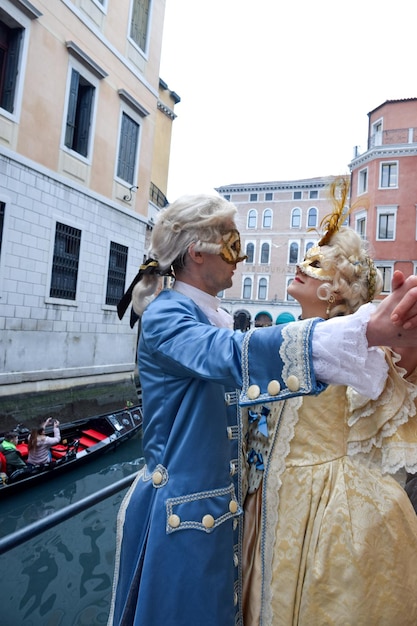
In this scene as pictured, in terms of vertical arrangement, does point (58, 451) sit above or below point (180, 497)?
below

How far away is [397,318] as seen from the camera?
2.98 feet

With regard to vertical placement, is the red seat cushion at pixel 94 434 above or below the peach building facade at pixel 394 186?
below

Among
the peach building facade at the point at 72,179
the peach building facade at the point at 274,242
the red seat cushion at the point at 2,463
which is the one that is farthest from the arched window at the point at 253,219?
the red seat cushion at the point at 2,463

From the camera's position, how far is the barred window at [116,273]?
11.5 meters

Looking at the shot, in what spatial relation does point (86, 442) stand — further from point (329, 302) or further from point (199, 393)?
point (199, 393)

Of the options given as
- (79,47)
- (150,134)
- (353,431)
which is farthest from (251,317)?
(353,431)

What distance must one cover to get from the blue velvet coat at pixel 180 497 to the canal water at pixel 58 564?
2.51 m

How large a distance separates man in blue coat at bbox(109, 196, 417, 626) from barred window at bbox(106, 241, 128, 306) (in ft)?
33.5

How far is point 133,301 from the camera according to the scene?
60.2 inches

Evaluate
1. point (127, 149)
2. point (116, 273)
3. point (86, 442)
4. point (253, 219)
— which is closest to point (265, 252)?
point (253, 219)

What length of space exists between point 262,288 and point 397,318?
36.0 m

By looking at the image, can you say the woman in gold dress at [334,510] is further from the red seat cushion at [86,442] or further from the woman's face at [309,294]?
the red seat cushion at [86,442]

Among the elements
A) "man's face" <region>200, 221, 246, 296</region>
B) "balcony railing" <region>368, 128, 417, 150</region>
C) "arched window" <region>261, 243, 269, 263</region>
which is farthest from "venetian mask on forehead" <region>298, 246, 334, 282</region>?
"arched window" <region>261, 243, 269, 263</region>

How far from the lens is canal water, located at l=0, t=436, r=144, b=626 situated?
14.9 ft
